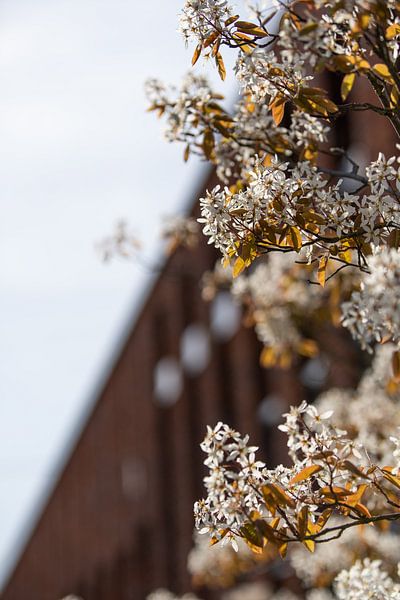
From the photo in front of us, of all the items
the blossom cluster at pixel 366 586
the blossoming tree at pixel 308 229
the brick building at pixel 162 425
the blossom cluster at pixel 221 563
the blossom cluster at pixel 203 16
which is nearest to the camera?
the blossoming tree at pixel 308 229

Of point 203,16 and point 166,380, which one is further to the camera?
point 166,380

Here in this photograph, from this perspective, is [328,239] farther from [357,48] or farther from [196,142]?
[196,142]

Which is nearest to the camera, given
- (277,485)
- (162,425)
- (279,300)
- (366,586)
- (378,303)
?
(378,303)

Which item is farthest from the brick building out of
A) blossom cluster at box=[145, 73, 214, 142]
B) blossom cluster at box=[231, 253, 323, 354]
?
blossom cluster at box=[145, 73, 214, 142]

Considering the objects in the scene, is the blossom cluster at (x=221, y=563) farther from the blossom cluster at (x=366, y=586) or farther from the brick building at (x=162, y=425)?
the brick building at (x=162, y=425)

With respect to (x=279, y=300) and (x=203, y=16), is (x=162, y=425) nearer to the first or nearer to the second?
(x=279, y=300)

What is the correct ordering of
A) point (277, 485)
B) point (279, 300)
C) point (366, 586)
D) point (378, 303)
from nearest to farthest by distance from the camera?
point (378, 303) → point (277, 485) → point (366, 586) → point (279, 300)

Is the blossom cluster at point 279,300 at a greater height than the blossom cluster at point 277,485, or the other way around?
the blossom cluster at point 279,300

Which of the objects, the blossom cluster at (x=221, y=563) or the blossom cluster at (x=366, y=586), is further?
the blossom cluster at (x=221, y=563)

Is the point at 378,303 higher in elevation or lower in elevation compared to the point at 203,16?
lower

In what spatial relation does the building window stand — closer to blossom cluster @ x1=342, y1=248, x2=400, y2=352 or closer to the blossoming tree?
the blossoming tree

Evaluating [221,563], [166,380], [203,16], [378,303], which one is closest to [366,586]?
[378,303]


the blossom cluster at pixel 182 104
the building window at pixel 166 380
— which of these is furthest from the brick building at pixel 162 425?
the blossom cluster at pixel 182 104

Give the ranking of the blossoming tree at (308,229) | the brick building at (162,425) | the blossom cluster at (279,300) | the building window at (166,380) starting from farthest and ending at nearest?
the building window at (166,380) < the brick building at (162,425) < the blossom cluster at (279,300) < the blossoming tree at (308,229)
